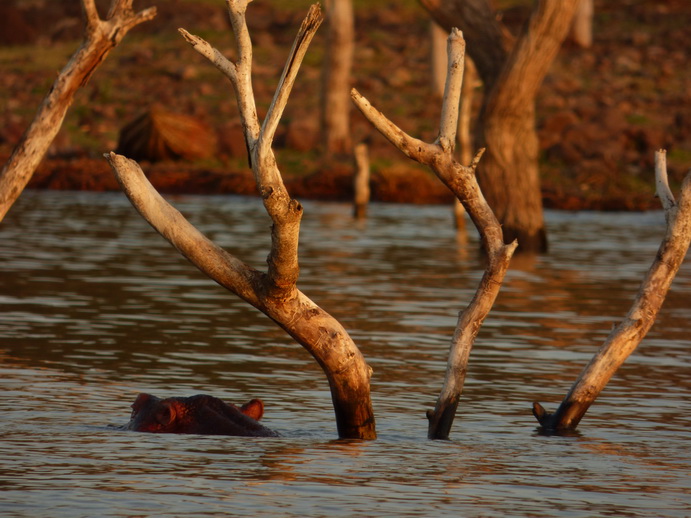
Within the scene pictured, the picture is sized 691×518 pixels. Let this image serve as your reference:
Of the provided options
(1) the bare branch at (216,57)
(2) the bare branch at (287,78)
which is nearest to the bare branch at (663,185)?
(2) the bare branch at (287,78)

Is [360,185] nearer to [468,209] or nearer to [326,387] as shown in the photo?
[326,387]

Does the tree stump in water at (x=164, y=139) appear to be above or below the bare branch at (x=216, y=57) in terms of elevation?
below

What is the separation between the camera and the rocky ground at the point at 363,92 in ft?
123

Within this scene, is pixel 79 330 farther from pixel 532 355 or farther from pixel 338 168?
pixel 338 168

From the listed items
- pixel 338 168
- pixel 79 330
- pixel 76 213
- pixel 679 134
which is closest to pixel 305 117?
pixel 338 168

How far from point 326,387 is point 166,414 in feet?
9.18

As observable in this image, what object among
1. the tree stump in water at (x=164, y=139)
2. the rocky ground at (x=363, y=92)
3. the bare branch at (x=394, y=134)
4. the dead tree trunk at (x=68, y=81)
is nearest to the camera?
the bare branch at (x=394, y=134)

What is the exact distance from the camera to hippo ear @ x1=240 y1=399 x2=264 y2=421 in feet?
34.3

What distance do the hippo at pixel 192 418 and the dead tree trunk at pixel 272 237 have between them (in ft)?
2.41

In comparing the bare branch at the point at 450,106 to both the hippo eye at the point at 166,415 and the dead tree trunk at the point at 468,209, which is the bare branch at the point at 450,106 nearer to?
the dead tree trunk at the point at 468,209

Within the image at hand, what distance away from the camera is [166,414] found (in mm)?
10227

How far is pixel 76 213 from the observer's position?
31.3 meters

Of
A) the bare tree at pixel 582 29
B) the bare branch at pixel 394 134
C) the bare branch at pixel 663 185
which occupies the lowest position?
the bare branch at pixel 663 185

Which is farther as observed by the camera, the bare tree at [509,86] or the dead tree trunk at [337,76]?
the dead tree trunk at [337,76]
